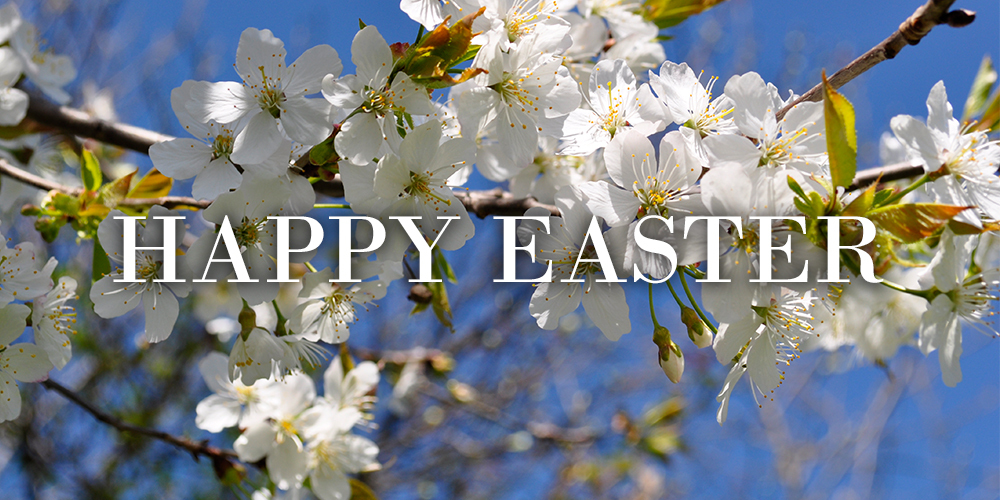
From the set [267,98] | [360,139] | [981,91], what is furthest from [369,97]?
[981,91]

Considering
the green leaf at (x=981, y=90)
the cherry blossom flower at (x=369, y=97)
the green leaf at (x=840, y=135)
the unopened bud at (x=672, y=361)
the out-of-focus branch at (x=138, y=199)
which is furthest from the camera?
the green leaf at (x=981, y=90)

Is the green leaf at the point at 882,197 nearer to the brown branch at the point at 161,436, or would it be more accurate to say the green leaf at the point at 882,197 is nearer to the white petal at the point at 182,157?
the white petal at the point at 182,157

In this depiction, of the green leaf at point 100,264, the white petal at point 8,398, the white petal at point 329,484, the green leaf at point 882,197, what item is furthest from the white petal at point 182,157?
the green leaf at point 882,197

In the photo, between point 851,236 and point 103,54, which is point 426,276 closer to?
point 851,236

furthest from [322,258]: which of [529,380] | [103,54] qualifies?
[103,54]

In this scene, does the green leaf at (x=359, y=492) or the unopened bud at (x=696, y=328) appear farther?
the green leaf at (x=359, y=492)

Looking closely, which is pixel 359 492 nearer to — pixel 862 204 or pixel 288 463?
pixel 288 463

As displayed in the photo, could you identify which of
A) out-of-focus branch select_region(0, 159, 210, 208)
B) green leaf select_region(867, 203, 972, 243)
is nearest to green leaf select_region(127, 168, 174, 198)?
out-of-focus branch select_region(0, 159, 210, 208)

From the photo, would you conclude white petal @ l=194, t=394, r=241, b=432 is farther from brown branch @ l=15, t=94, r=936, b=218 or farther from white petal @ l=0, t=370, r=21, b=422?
brown branch @ l=15, t=94, r=936, b=218
